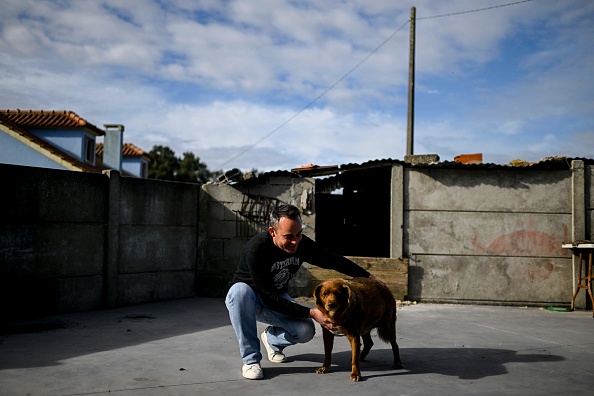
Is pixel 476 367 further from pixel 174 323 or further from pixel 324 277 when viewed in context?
pixel 324 277

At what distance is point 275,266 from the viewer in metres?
4.70

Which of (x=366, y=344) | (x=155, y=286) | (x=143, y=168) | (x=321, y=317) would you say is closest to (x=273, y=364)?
(x=366, y=344)

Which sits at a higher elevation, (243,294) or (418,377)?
(243,294)

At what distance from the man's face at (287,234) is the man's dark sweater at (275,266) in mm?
143

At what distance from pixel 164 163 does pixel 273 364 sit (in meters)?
45.3

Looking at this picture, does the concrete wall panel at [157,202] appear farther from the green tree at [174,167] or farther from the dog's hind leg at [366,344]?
the green tree at [174,167]

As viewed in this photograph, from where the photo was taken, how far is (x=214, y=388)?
13.6 ft

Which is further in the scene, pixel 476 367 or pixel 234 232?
pixel 234 232

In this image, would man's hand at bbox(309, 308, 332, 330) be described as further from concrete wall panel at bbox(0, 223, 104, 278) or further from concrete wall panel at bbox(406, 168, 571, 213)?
concrete wall panel at bbox(406, 168, 571, 213)

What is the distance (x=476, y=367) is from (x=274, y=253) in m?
2.20

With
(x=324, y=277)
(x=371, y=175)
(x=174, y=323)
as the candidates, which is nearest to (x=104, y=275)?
(x=174, y=323)

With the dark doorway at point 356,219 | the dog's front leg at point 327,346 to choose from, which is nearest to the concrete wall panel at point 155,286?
the dark doorway at point 356,219

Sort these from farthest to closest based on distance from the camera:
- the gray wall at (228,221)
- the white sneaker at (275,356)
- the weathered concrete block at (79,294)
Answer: the gray wall at (228,221) → the weathered concrete block at (79,294) → the white sneaker at (275,356)

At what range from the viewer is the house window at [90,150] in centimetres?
2472
